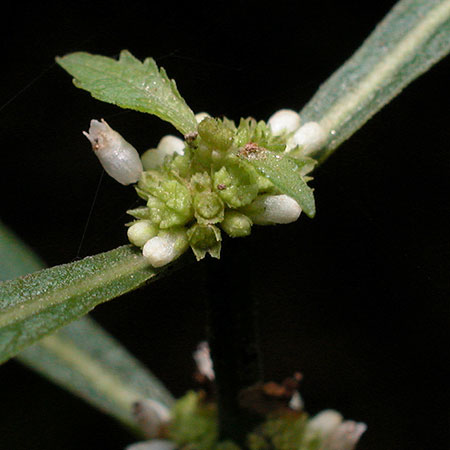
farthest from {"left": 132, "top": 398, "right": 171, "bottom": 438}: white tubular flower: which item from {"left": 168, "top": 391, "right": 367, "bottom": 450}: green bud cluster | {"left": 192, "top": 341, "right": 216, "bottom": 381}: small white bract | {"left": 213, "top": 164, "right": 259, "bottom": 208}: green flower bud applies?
{"left": 213, "top": 164, "right": 259, "bottom": 208}: green flower bud

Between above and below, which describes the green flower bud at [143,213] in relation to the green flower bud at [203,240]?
above

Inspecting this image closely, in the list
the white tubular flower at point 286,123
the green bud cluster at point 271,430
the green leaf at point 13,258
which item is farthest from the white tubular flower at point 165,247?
the green leaf at point 13,258

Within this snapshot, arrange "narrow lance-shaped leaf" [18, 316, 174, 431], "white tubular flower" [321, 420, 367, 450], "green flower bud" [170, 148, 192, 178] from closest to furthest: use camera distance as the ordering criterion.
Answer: "green flower bud" [170, 148, 192, 178] < "white tubular flower" [321, 420, 367, 450] < "narrow lance-shaped leaf" [18, 316, 174, 431]

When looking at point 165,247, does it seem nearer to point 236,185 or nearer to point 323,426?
point 236,185

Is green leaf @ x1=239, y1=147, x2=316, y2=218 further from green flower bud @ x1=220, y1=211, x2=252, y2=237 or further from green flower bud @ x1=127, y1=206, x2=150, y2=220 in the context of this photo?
green flower bud @ x1=127, y1=206, x2=150, y2=220

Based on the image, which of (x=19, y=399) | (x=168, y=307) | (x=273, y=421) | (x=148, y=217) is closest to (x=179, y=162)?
(x=148, y=217)

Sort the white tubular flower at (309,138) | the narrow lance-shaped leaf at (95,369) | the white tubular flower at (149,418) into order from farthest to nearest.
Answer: the narrow lance-shaped leaf at (95,369)
the white tubular flower at (149,418)
the white tubular flower at (309,138)

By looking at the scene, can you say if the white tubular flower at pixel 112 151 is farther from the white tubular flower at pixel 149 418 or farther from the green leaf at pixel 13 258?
the green leaf at pixel 13 258
